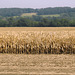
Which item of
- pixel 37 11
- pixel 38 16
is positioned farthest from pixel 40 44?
pixel 37 11

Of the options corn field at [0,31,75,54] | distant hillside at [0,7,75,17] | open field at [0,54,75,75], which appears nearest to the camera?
open field at [0,54,75,75]

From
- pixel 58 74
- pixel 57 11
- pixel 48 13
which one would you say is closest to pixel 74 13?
pixel 57 11

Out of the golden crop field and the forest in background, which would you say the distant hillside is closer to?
the forest in background

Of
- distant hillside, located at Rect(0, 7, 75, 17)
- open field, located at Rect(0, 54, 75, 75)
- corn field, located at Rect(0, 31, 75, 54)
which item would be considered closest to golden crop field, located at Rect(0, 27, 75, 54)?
corn field, located at Rect(0, 31, 75, 54)

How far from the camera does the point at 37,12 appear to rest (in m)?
84.9

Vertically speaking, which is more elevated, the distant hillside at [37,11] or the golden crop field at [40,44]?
the distant hillside at [37,11]

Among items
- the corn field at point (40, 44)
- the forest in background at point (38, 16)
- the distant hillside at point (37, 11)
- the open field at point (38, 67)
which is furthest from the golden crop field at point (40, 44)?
the distant hillside at point (37, 11)

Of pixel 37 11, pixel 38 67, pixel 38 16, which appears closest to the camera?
pixel 38 67

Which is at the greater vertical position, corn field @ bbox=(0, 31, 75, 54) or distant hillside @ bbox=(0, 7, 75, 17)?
distant hillside @ bbox=(0, 7, 75, 17)

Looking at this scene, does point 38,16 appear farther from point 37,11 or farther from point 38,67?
point 38,67

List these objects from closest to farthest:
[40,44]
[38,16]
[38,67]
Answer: [38,67]
[40,44]
[38,16]

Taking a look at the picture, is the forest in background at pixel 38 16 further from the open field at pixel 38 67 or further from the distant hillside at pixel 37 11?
the open field at pixel 38 67

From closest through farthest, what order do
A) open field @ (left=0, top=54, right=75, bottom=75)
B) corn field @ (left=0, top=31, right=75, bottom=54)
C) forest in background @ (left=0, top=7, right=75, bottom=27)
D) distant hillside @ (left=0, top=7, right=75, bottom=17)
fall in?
open field @ (left=0, top=54, right=75, bottom=75), corn field @ (left=0, top=31, right=75, bottom=54), forest in background @ (left=0, top=7, right=75, bottom=27), distant hillside @ (left=0, top=7, right=75, bottom=17)

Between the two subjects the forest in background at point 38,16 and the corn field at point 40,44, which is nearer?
the corn field at point 40,44
